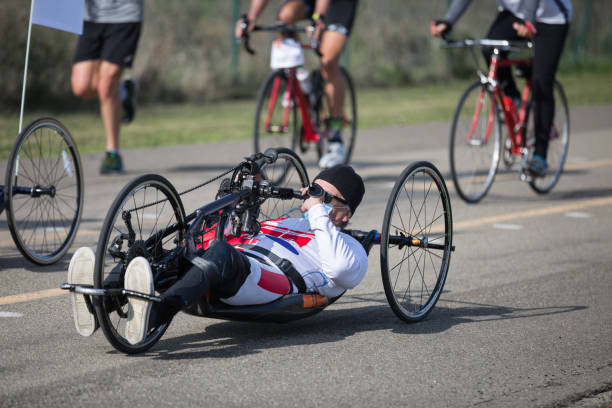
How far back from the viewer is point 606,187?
30.9 feet

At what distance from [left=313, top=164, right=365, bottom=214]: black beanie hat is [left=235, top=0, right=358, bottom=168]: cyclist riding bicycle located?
175 inches

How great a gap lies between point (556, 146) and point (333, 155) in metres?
2.12

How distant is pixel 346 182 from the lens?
4.82 m

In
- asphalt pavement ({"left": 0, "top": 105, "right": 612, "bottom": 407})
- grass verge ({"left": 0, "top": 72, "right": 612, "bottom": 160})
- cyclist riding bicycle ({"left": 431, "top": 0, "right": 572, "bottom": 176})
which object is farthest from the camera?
grass verge ({"left": 0, "top": 72, "right": 612, "bottom": 160})

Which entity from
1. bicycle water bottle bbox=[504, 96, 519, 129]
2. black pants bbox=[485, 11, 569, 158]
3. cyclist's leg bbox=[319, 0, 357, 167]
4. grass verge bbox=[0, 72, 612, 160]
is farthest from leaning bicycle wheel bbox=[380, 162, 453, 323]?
grass verge bbox=[0, 72, 612, 160]

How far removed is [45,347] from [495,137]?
16.4 feet

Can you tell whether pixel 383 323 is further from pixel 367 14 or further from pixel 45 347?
pixel 367 14

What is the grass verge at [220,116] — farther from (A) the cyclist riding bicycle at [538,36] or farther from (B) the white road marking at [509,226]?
(B) the white road marking at [509,226]

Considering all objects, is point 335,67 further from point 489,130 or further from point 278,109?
point 489,130

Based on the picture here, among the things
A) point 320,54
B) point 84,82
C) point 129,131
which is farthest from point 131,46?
point 129,131

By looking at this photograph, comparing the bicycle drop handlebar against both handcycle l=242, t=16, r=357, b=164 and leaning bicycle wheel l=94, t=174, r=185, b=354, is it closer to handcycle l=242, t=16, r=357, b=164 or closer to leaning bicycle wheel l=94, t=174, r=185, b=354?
handcycle l=242, t=16, r=357, b=164

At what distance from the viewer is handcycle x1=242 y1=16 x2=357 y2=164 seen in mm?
9031

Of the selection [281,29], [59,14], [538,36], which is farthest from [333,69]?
[59,14]

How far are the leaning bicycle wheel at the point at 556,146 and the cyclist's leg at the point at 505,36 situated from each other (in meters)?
0.33
